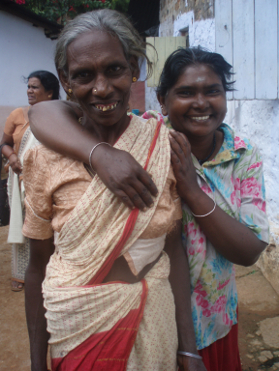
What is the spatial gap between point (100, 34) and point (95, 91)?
0.66 feet

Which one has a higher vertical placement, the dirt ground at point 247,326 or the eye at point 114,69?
the eye at point 114,69

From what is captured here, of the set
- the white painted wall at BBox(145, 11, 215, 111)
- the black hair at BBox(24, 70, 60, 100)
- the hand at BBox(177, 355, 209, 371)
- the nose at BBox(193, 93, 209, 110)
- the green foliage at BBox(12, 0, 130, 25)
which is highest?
the green foliage at BBox(12, 0, 130, 25)

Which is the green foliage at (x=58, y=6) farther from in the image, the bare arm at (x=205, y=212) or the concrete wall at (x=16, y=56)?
the bare arm at (x=205, y=212)

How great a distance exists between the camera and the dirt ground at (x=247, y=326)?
2.61m

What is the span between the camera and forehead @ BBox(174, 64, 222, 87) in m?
1.43

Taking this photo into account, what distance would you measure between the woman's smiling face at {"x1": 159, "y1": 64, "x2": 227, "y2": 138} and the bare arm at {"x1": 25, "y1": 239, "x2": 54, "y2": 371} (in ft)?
2.56

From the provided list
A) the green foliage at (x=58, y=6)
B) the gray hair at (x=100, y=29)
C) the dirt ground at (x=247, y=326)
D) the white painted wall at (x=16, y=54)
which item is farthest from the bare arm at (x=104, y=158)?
the green foliage at (x=58, y=6)

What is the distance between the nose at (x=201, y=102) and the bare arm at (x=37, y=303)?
33.1 inches

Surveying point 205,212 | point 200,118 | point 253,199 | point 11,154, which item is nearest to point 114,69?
point 200,118

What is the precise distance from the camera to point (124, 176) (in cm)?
115

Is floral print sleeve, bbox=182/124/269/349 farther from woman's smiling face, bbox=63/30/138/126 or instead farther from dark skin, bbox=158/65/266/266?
woman's smiling face, bbox=63/30/138/126

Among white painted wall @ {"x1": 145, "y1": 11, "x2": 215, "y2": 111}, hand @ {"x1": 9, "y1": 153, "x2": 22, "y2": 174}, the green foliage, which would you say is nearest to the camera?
hand @ {"x1": 9, "y1": 153, "x2": 22, "y2": 174}

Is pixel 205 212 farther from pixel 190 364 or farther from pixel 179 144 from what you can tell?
pixel 190 364

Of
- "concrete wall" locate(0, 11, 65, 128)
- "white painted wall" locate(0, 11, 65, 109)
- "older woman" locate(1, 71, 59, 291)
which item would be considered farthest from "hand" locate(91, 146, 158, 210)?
"white painted wall" locate(0, 11, 65, 109)
